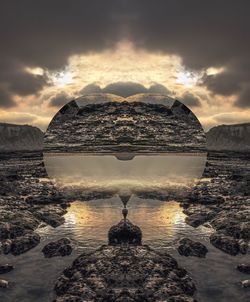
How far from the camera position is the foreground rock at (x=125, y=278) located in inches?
536

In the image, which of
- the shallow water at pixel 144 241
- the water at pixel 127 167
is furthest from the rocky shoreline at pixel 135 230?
the water at pixel 127 167

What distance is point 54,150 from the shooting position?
19234 mm

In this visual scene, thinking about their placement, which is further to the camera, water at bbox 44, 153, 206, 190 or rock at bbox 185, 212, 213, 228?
rock at bbox 185, 212, 213, 228

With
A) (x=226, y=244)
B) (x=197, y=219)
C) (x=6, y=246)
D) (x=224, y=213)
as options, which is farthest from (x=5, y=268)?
(x=224, y=213)

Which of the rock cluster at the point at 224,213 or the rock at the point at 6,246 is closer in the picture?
the rock at the point at 6,246

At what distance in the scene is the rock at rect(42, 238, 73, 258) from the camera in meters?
18.2

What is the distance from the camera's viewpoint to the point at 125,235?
63.3ft

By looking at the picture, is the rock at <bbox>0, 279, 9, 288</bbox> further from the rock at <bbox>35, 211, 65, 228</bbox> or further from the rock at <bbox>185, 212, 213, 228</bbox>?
the rock at <bbox>185, 212, 213, 228</bbox>

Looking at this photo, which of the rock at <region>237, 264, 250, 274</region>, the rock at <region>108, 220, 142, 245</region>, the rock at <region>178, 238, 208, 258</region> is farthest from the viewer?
the rock at <region>108, 220, 142, 245</region>

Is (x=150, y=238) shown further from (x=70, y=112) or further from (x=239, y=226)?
(x=70, y=112)

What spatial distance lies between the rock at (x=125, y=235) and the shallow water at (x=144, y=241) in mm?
490

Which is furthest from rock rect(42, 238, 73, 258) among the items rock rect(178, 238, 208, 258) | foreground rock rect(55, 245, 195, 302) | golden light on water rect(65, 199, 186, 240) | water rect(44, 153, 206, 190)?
rock rect(178, 238, 208, 258)

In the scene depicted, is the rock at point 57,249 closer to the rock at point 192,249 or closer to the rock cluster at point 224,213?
the rock at point 192,249

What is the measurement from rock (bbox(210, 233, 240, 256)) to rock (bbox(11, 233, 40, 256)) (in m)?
8.18
